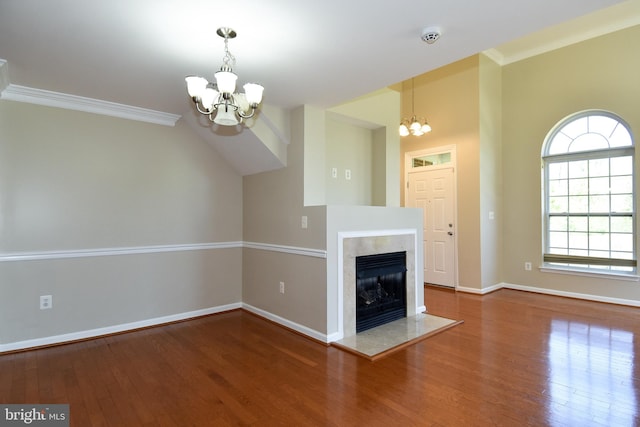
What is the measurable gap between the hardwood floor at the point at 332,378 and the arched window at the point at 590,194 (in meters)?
1.48

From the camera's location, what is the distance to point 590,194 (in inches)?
192

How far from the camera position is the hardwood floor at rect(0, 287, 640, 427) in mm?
2096

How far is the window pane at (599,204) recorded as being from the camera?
4.74m

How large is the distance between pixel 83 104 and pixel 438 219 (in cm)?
515

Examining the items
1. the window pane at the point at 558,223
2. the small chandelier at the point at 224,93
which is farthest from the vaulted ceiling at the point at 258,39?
the window pane at the point at 558,223

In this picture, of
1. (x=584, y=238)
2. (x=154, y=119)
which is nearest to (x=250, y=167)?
(x=154, y=119)

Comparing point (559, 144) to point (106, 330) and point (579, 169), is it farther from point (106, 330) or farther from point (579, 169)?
point (106, 330)

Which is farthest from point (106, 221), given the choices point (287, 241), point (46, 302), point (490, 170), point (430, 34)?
point (490, 170)

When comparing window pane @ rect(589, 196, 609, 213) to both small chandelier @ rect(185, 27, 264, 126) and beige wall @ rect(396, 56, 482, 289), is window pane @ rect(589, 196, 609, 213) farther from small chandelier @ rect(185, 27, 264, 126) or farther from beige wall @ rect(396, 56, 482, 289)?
small chandelier @ rect(185, 27, 264, 126)

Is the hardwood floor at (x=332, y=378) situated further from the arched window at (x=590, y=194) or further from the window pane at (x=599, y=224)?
the window pane at (x=599, y=224)

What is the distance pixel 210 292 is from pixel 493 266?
14.4 feet

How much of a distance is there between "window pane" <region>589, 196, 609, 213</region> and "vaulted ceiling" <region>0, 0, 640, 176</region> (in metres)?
3.76

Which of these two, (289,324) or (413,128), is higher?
(413,128)

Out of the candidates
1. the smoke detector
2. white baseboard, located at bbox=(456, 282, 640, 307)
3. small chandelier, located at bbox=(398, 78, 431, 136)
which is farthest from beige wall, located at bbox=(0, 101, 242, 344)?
white baseboard, located at bbox=(456, 282, 640, 307)
